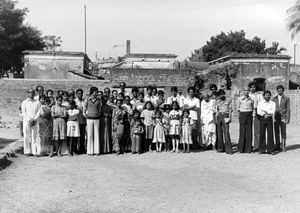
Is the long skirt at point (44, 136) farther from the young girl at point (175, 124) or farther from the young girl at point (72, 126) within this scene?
the young girl at point (175, 124)

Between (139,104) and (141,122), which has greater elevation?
(139,104)

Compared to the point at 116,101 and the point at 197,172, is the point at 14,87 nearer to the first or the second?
the point at 116,101

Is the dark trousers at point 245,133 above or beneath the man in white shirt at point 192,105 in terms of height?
beneath

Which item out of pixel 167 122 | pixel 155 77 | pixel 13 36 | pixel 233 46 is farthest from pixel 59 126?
pixel 233 46

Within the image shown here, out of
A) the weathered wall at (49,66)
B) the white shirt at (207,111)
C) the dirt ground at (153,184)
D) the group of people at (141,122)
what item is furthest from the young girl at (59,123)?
the weathered wall at (49,66)

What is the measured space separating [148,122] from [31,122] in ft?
9.47

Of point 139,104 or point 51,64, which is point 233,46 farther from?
point 139,104

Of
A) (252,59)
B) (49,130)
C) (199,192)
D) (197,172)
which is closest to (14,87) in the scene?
(49,130)

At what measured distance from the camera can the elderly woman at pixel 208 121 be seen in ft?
38.2

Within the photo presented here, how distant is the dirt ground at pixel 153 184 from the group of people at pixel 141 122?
0.61 metres

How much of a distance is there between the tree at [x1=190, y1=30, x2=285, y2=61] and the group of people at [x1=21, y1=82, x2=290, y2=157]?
3914 cm

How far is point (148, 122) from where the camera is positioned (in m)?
11.5

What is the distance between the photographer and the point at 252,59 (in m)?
27.9

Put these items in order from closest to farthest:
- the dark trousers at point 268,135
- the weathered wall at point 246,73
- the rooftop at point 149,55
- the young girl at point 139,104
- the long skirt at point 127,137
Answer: the dark trousers at point 268,135 < the long skirt at point 127,137 < the young girl at point 139,104 < the weathered wall at point 246,73 < the rooftop at point 149,55
